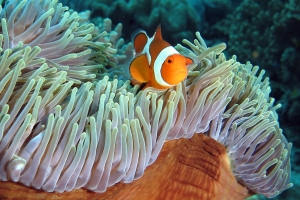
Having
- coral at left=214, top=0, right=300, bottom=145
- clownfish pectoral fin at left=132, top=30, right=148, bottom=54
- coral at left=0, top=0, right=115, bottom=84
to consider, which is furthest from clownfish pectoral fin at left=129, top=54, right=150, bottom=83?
coral at left=214, top=0, right=300, bottom=145

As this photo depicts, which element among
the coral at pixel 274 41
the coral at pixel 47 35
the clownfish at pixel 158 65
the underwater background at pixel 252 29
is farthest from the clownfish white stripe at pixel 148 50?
the coral at pixel 274 41

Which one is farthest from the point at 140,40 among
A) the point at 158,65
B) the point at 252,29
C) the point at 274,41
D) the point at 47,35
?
the point at 252,29

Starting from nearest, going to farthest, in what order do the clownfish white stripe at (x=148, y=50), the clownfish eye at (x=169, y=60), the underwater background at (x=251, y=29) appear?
the clownfish eye at (x=169, y=60)
the clownfish white stripe at (x=148, y=50)
the underwater background at (x=251, y=29)

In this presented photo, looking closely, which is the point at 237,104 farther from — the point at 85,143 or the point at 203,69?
the point at 85,143

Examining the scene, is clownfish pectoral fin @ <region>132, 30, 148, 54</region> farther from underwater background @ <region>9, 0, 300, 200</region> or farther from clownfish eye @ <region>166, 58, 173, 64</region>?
underwater background @ <region>9, 0, 300, 200</region>

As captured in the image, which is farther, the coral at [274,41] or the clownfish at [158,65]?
the coral at [274,41]

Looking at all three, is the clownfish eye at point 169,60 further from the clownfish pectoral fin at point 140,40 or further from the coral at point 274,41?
the coral at point 274,41

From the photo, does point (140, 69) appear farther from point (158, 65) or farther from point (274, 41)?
point (274, 41)
